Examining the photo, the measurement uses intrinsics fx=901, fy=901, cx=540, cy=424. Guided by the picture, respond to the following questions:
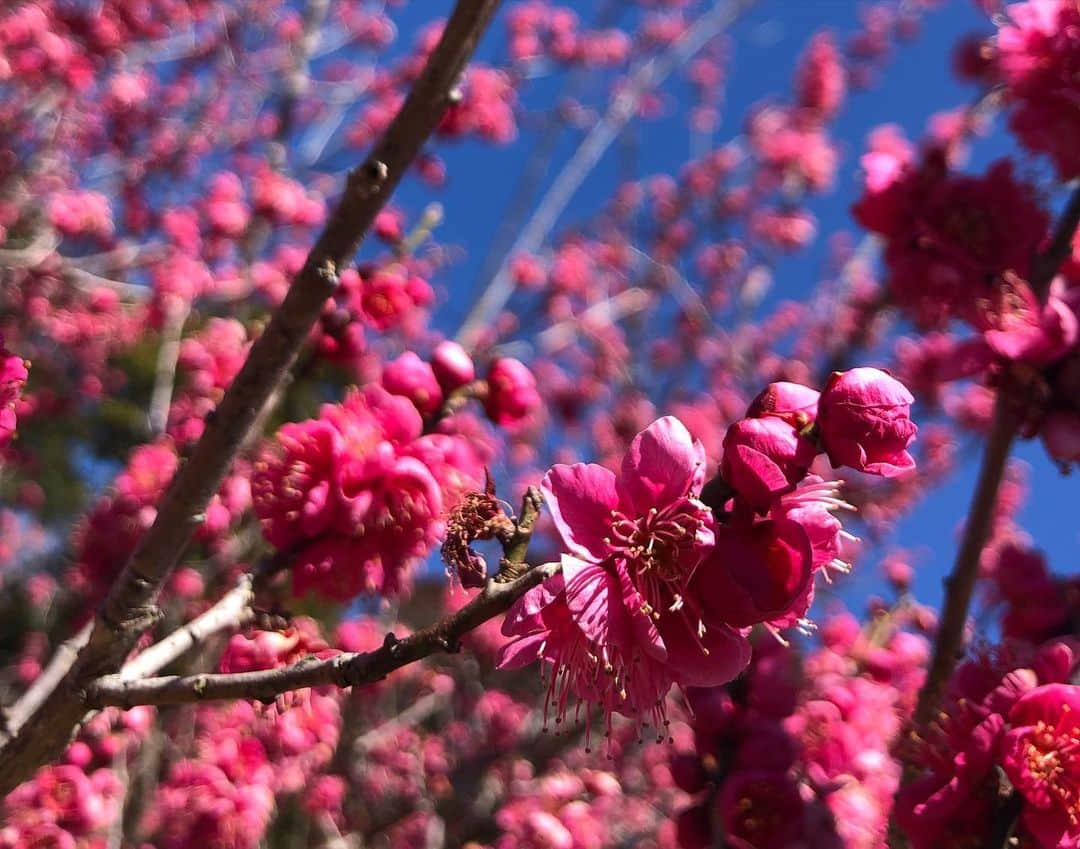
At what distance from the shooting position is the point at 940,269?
2150 mm

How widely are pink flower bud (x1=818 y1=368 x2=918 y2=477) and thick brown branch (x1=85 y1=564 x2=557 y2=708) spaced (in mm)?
380

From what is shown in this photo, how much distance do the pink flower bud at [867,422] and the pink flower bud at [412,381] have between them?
107 centimetres

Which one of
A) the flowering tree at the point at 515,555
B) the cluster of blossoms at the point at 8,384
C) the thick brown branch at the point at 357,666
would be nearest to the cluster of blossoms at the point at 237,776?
the flowering tree at the point at 515,555

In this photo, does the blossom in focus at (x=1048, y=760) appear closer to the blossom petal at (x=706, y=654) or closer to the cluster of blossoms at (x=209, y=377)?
the blossom petal at (x=706, y=654)

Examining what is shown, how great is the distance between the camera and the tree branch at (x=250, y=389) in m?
1.32

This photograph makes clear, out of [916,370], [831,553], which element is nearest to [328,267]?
[831,553]

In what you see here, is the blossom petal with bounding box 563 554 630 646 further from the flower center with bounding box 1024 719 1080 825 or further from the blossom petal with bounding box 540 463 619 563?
the flower center with bounding box 1024 719 1080 825

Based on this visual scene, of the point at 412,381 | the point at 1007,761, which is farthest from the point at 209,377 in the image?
the point at 1007,761

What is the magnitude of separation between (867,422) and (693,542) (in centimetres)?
25

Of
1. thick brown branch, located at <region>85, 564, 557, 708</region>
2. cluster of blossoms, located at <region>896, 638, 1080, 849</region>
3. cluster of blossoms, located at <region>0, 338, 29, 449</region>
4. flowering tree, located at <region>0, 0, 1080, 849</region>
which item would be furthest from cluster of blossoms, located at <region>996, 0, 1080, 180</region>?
cluster of blossoms, located at <region>0, 338, 29, 449</region>

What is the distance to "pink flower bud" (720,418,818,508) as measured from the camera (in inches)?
40.5

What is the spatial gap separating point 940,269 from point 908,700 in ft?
4.13

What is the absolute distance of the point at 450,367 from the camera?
2020mm

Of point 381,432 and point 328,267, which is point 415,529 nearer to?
point 381,432
